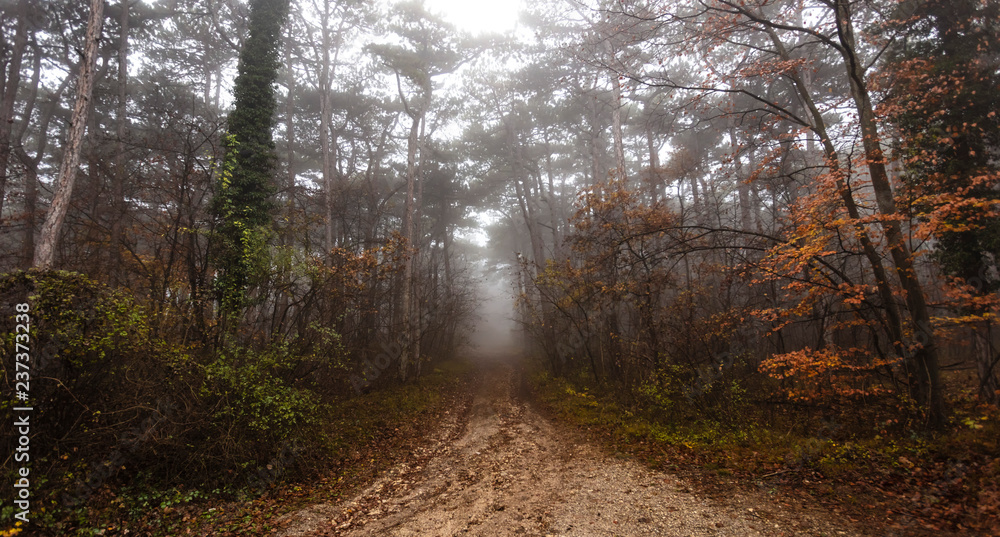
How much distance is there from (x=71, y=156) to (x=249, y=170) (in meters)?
4.21

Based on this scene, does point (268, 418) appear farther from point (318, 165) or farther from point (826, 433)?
point (318, 165)

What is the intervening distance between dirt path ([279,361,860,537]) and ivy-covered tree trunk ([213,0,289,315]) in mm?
4947

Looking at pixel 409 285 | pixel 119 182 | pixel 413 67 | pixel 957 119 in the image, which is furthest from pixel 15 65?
pixel 957 119

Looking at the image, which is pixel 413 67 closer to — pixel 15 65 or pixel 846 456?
pixel 15 65

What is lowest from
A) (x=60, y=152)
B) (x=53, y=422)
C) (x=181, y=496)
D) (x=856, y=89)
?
(x=181, y=496)

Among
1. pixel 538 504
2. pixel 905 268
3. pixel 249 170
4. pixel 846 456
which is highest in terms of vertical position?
pixel 249 170

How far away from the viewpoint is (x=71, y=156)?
9.30 metres

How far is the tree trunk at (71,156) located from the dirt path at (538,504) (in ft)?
31.1

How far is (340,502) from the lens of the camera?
5.41 metres

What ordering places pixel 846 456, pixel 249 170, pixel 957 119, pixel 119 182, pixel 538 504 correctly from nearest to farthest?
pixel 538 504
pixel 846 456
pixel 957 119
pixel 249 170
pixel 119 182

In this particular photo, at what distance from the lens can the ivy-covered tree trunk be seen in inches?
332

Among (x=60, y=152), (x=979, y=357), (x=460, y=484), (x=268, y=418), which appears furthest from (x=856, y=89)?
(x=60, y=152)

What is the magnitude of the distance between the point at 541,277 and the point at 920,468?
863 cm

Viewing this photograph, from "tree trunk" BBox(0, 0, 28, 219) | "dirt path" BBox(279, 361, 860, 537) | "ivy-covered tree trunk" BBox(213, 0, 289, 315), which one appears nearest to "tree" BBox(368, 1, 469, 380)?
"ivy-covered tree trunk" BBox(213, 0, 289, 315)
